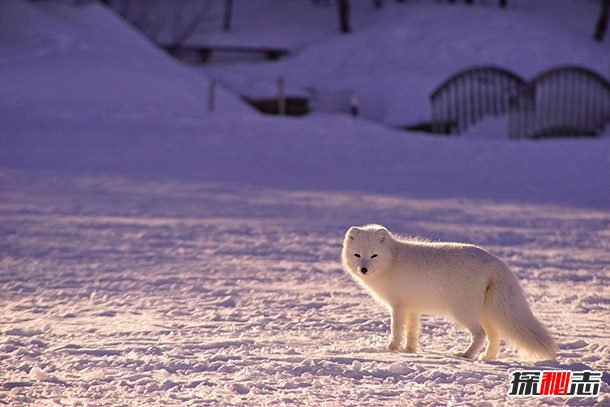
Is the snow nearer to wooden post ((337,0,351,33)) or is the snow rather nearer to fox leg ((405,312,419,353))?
fox leg ((405,312,419,353))

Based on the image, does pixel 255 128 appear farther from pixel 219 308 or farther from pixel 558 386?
pixel 558 386

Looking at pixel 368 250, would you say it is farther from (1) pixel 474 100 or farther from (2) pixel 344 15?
(2) pixel 344 15

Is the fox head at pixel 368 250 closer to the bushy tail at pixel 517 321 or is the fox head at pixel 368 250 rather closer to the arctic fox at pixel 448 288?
the arctic fox at pixel 448 288

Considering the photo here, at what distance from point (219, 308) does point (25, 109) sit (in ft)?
39.0

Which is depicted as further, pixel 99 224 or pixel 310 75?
pixel 310 75

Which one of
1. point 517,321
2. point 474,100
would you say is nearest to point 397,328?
point 517,321

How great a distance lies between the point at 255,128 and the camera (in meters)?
16.9

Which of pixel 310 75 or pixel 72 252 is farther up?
pixel 310 75

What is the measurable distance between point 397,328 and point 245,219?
561 cm

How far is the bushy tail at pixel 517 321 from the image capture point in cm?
477

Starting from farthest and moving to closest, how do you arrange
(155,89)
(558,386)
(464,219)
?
1. (155,89)
2. (464,219)
3. (558,386)

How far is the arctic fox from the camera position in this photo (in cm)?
480

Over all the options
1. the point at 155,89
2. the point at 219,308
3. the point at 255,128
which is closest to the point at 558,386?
the point at 219,308

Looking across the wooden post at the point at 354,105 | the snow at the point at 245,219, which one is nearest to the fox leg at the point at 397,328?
the snow at the point at 245,219
